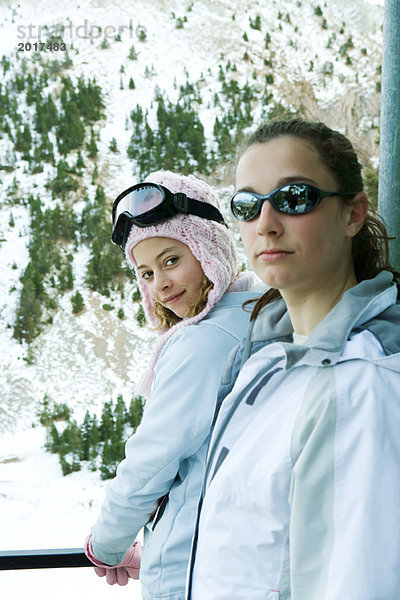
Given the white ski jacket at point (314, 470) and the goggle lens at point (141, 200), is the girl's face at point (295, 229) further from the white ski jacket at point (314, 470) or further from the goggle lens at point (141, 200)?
the goggle lens at point (141, 200)

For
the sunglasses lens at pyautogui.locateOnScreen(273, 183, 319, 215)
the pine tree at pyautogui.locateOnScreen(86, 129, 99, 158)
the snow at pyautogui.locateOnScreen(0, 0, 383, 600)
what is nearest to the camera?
the sunglasses lens at pyautogui.locateOnScreen(273, 183, 319, 215)

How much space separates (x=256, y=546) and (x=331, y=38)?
454cm

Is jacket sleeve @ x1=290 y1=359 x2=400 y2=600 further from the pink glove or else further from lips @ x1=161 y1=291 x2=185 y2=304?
the pink glove

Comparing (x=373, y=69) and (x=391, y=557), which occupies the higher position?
(x=373, y=69)

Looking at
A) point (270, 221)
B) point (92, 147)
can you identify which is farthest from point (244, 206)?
point (92, 147)

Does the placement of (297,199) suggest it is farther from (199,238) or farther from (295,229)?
(199,238)

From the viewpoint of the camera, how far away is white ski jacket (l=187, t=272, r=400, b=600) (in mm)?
479

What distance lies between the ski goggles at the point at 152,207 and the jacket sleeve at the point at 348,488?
0.48m

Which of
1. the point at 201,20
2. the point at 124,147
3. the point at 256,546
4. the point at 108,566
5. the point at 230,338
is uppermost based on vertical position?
the point at 201,20

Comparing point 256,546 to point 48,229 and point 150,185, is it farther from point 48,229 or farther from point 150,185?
point 48,229

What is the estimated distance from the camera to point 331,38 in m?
4.40

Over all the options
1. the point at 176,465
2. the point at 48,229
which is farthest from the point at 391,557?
the point at 48,229

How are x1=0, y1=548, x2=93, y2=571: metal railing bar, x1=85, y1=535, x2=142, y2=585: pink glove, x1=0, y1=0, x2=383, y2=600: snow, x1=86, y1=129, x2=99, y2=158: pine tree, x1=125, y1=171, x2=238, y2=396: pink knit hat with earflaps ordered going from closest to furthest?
x1=125, y1=171, x2=238, y2=396: pink knit hat with earflaps < x1=85, y1=535, x2=142, y2=585: pink glove < x1=0, y1=548, x2=93, y2=571: metal railing bar < x1=0, y1=0, x2=383, y2=600: snow < x1=86, y1=129, x2=99, y2=158: pine tree

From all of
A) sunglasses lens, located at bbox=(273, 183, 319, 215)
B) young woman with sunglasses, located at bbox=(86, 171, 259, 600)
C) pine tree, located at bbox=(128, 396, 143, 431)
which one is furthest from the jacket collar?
pine tree, located at bbox=(128, 396, 143, 431)
